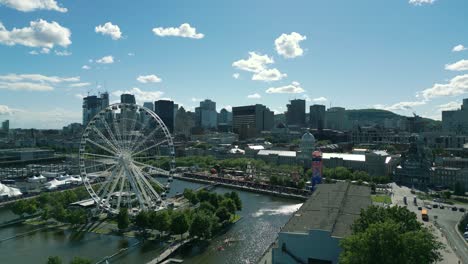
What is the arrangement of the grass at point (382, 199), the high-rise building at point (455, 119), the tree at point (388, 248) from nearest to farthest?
the tree at point (388, 248) < the grass at point (382, 199) < the high-rise building at point (455, 119)

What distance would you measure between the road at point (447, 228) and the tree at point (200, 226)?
21.2 m

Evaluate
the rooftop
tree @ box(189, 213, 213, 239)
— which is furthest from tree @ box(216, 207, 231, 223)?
the rooftop

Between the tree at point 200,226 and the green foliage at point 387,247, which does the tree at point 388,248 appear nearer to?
the green foliage at point 387,247

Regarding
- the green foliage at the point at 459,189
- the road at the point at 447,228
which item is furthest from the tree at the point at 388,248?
the green foliage at the point at 459,189

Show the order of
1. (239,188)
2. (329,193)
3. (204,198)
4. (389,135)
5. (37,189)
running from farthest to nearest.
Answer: (389,135) < (239,188) < (37,189) < (204,198) < (329,193)

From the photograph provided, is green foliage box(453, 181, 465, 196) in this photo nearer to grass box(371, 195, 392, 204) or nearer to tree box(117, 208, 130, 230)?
grass box(371, 195, 392, 204)

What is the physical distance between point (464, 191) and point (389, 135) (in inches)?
3562

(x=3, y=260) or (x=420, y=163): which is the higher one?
(x=420, y=163)

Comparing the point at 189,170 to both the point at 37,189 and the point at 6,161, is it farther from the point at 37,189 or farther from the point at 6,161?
the point at 6,161

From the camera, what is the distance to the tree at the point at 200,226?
3734 cm

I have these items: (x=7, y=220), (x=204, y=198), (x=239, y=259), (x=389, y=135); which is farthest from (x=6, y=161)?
(x=389, y=135)

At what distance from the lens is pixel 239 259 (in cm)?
3425

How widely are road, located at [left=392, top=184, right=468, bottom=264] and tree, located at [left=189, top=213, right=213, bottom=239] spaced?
21245 mm

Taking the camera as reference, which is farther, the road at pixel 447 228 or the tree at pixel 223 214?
the tree at pixel 223 214
